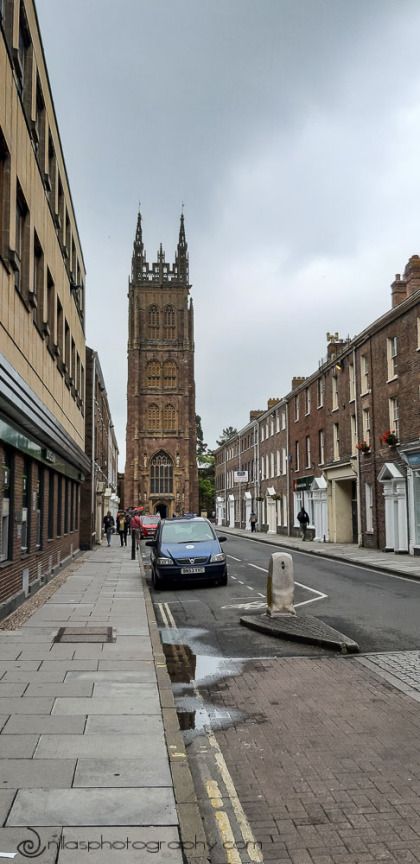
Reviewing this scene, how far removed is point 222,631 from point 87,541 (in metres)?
21.9

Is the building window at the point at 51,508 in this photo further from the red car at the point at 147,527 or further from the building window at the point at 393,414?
the red car at the point at 147,527

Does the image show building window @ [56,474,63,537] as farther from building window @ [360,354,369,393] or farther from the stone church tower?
the stone church tower

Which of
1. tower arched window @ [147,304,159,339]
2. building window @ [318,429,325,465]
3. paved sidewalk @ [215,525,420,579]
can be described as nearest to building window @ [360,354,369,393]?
paved sidewalk @ [215,525,420,579]

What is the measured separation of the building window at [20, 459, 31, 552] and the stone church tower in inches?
2781

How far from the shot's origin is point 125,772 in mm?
4508

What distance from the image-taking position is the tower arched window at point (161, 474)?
86.9 meters

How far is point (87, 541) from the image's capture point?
31.5 m

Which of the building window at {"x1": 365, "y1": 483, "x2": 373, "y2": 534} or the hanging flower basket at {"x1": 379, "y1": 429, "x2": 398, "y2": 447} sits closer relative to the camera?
the hanging flower basket at {"x1": 379, "y1": 429, "x2": 398, "y2": 447}

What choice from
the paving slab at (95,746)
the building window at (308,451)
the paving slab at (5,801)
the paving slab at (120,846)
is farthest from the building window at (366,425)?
the paving slab at (120,846)

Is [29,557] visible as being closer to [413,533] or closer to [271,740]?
[271,740]

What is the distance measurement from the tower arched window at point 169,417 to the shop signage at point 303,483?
1911 inches

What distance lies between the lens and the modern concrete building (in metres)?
11.1

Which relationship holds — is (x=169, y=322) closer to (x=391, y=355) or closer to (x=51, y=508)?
(x=391, y=355)

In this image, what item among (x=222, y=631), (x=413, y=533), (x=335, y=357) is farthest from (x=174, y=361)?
(x=222, y=631)
